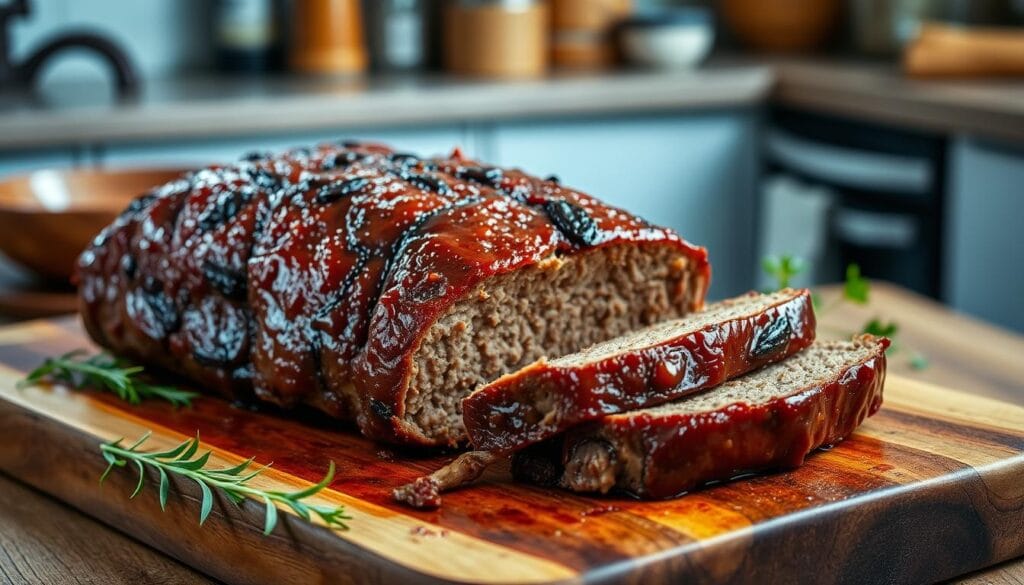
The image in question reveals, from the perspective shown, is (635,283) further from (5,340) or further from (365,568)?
(5,340)

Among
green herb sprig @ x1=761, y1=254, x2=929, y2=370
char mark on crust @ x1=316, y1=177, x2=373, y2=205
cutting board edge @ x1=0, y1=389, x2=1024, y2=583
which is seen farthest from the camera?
green herb sprig @ x1=761, y1=254, x2=929, y2=370

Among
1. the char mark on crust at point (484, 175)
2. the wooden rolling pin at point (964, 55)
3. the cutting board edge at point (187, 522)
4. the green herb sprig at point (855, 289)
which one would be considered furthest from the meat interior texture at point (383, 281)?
the wooden rolling pin at point (964, 55)

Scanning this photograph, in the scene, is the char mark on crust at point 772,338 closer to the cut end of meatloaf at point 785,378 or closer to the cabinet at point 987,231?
the cut end of meatloaf at point 785,378

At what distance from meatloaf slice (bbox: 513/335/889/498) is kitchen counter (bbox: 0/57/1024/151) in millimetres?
2054

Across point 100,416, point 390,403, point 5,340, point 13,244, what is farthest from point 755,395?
point 13,244

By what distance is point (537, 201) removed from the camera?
170cm

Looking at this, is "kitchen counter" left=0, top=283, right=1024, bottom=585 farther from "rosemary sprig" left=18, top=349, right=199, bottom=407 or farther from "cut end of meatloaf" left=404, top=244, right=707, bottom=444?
"cut end of meatloaf" left=404, top=244, right=707, bottom=444

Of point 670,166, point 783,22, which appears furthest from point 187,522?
point 783,22

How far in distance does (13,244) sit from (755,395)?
1434 mm

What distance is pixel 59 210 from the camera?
2.28m

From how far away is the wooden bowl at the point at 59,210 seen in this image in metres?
2.28

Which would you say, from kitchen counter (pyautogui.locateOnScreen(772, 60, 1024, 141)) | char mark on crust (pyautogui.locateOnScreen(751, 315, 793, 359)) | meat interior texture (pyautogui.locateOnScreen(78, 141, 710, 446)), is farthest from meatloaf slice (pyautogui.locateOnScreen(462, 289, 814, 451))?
kitchen counter (pyautogui.locateOnScreen(772, 60, 1024, 141))

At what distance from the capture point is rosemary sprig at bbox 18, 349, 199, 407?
181 centimetres

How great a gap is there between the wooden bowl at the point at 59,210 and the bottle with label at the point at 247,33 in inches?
86.7
